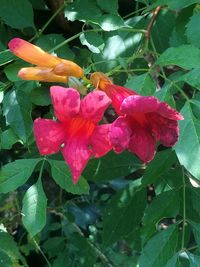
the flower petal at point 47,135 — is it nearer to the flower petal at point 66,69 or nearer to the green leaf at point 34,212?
the flower petal at point 66,69

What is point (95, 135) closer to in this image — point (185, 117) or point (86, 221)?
point (185, 117)

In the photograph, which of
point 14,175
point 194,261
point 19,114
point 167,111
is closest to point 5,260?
point 14,175

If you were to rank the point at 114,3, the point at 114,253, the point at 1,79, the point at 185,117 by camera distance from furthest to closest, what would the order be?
the point at 114,253
the point at 1,79
the point at 114,3
the point at 185,117

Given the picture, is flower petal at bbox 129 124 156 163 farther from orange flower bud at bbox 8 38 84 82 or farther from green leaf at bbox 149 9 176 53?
green leaf at bbox 149 9 176 53

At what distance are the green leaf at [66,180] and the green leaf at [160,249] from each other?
10.0 inches

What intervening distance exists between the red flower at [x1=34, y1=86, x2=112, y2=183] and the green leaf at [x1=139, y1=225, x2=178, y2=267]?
0.44 m

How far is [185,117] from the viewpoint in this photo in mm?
1332

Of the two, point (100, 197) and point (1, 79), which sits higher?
point (1, 79)

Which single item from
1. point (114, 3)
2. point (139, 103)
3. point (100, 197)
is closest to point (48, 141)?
point (139, 103)

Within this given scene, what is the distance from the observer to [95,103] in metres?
1.20

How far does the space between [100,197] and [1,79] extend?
139 cm

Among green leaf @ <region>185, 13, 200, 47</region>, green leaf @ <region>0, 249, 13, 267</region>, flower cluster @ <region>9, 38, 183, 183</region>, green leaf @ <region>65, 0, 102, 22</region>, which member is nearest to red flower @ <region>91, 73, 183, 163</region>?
flower cluster @ <region>9, 38, 183, 183</region>

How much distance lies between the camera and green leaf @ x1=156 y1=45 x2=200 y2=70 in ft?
4.31

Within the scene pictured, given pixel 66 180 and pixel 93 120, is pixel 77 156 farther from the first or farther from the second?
pixel 66 180
